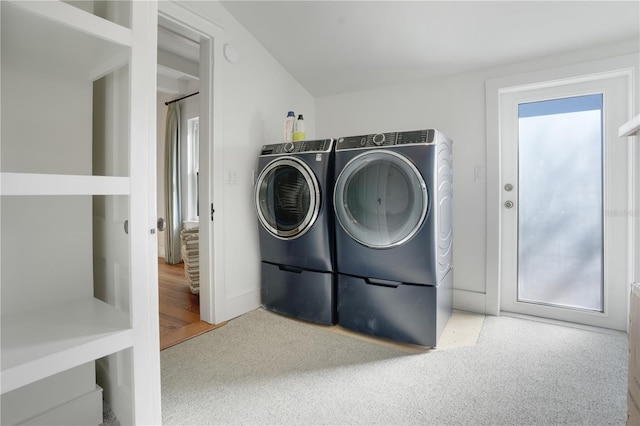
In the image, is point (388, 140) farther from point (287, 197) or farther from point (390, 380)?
point (390, 380)

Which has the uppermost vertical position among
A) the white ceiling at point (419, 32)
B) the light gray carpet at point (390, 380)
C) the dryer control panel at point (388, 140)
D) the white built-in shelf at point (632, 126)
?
the white ceiling at point (419, 32)

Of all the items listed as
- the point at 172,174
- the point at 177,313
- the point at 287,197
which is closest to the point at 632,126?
the point at 287,197

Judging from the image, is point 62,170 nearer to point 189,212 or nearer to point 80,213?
point 80,213

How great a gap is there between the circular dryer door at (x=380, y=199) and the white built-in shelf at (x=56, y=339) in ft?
4.55

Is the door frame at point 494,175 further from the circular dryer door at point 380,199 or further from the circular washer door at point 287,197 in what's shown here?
the circular washer door at point 287,197

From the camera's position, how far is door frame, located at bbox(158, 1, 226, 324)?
2.18 m

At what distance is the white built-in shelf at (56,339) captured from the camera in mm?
640

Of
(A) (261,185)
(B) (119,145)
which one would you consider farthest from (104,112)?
(A) (261,185)

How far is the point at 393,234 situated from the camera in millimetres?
1901

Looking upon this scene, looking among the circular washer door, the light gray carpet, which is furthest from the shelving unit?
the circular washer door

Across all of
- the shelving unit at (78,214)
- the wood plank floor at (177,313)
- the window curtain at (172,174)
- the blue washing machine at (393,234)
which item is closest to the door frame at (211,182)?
the wood plank floor at (177,313)

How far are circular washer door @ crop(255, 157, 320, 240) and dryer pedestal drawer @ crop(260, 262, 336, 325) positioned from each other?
0.29 metres

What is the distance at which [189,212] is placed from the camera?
4410 millimetres

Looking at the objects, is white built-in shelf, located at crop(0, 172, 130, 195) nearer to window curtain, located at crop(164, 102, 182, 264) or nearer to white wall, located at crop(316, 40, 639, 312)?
white wall, located at crop(316, 40, 639, 312)
